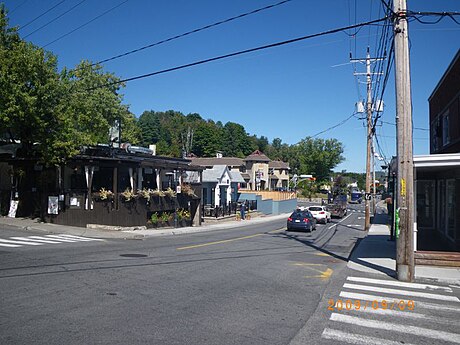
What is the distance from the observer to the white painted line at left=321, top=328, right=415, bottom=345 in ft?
21.9

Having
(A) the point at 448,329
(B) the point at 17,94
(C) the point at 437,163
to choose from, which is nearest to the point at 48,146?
(B) the point at 17,94

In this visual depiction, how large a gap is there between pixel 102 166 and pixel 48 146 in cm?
330

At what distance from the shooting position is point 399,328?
7504 mm

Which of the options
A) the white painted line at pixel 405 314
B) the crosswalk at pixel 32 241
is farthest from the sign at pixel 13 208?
the white painted line at pixel 405 314

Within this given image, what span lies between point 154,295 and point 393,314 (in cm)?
492

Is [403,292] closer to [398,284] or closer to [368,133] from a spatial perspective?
[398,284]

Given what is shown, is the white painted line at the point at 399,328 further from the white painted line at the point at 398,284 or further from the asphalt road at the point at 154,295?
the white painted line at the point at 398,284

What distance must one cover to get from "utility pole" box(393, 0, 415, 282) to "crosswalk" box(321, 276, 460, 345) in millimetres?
897

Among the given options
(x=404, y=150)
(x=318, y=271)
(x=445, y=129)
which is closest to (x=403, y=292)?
(x=318, y=271)

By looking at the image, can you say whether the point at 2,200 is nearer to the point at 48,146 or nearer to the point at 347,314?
the point at 48,146

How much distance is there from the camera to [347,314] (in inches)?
331

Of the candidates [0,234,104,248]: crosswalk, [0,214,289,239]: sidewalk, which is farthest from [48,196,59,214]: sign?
[0,234,104,248]: crosswalk

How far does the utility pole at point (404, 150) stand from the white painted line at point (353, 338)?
621 cm
